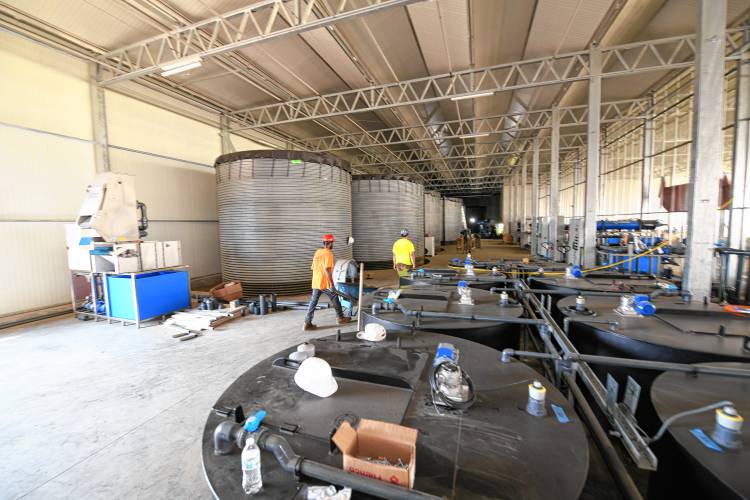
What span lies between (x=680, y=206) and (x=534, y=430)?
1281 cm

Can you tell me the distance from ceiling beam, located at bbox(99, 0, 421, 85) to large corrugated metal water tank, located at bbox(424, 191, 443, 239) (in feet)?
44.0

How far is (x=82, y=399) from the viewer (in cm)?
349

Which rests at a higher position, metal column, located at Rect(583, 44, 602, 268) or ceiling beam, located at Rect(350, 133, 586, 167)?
ceiling beam, located at Rect(350, 133, 586, 167)

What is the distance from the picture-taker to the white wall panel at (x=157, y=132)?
26.5 feet

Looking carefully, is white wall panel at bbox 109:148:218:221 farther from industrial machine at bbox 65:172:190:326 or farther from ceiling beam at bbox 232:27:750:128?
ceiling beam at bbox 232:27:750:128

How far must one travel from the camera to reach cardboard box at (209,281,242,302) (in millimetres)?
7307

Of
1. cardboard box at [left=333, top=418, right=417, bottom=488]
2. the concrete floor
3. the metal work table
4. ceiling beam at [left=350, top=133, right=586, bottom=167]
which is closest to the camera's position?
cardboard box at [left=333, top=418, right=417, bottom=488]

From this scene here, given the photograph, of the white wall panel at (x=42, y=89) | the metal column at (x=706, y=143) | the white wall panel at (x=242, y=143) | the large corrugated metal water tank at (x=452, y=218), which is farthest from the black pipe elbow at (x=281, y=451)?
the large corrugated metal water tank at (x=452, y=218)

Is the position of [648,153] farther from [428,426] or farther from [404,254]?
[428,426]

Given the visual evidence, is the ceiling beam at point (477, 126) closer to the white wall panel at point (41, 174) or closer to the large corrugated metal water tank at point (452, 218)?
the white wall panel at point (41, 174)

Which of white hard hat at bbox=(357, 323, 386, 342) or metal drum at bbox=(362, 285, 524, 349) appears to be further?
metal drum at bbox=(362, 285, 524, 349)

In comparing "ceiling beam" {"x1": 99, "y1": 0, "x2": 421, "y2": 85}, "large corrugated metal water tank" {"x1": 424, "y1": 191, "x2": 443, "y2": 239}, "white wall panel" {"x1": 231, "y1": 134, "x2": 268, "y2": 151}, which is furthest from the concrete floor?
"large corrugated metal water tank" {"x1": 424, "y1": 191, "x2": 443, "y2": 239}

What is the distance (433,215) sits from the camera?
21.1 m

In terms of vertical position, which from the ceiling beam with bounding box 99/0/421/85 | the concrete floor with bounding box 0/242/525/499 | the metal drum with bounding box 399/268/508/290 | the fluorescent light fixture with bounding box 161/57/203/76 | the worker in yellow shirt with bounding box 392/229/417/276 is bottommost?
the concrete floor with bounding box 0/242/525/499
